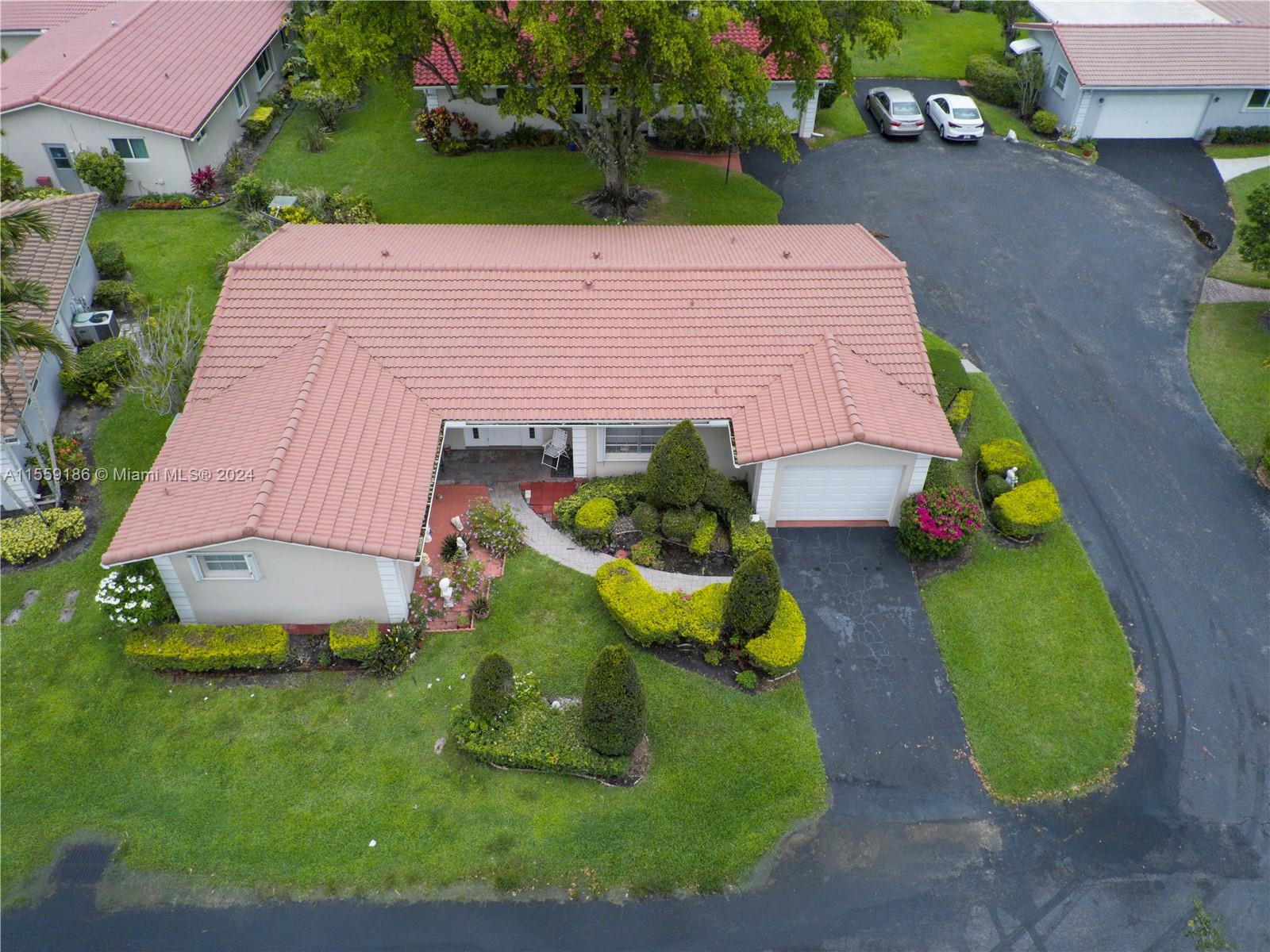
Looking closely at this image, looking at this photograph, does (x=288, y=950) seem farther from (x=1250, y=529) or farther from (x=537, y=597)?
(x=1250, y=529)

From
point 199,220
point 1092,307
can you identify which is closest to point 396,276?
point 199,220

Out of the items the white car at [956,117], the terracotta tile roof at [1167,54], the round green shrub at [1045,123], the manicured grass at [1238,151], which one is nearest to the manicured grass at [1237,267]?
the manicured grass at [1238,151]

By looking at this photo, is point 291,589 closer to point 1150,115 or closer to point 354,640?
point 354,640

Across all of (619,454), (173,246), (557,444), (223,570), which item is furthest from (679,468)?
(173,246)

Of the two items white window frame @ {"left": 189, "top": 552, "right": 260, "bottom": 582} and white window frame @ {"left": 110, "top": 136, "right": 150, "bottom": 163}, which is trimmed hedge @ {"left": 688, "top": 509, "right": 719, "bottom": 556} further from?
white window frame @ {"left": 110, "top": 136, "right": 150, "bottom": 163}

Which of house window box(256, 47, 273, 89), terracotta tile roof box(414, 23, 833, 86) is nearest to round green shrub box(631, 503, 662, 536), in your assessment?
terracotta tile roof box(414, 23, 833, 86)
